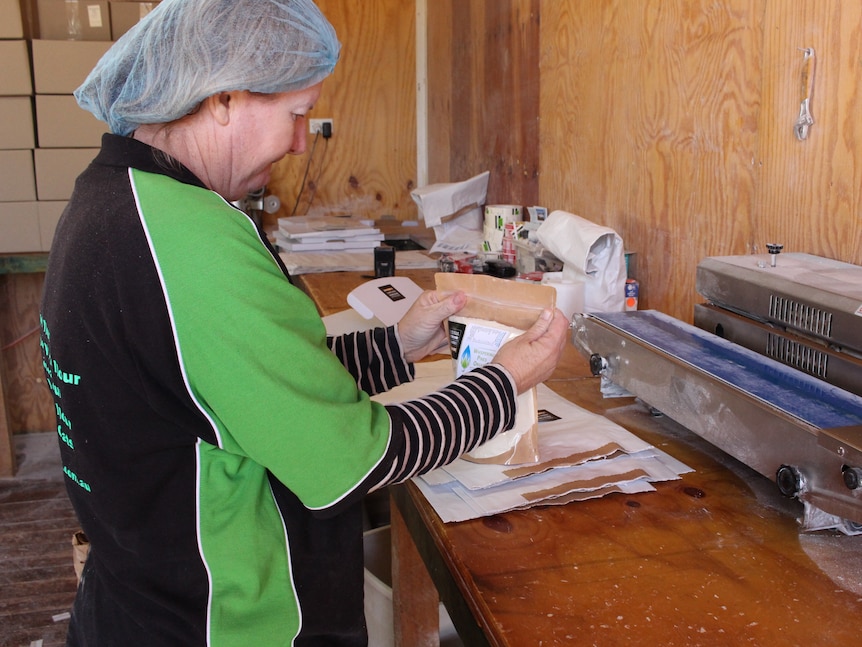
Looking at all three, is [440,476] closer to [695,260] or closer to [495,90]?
Answer: [695,260]

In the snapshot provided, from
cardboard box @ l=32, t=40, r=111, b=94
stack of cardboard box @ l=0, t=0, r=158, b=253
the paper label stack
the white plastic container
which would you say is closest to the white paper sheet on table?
the white plastic container

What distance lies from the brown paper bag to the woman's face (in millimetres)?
334

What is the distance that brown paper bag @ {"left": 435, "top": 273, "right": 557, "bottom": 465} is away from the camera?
3.44 feet

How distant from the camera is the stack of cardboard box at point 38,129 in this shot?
3004 millimetres

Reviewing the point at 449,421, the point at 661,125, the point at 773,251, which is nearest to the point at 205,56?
the point at 449,421

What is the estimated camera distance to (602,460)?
3.54 feet

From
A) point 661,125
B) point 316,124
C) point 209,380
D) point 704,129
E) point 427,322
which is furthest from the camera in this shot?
point 316,124

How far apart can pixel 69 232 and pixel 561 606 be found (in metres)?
0.62

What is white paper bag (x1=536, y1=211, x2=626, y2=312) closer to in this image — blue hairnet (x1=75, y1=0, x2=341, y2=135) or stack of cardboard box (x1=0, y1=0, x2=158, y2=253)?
blue hairnet (x1=75, y1=0, x2=341, y2=135)

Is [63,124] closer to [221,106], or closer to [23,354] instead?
[23,354]

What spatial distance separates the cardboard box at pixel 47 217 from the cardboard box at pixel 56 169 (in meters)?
0.02

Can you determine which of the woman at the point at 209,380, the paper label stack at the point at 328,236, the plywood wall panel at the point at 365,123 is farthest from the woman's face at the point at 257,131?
the plywood wall panel at the point at 365,123

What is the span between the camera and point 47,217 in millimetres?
3076

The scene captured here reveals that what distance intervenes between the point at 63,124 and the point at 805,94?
266 cm
